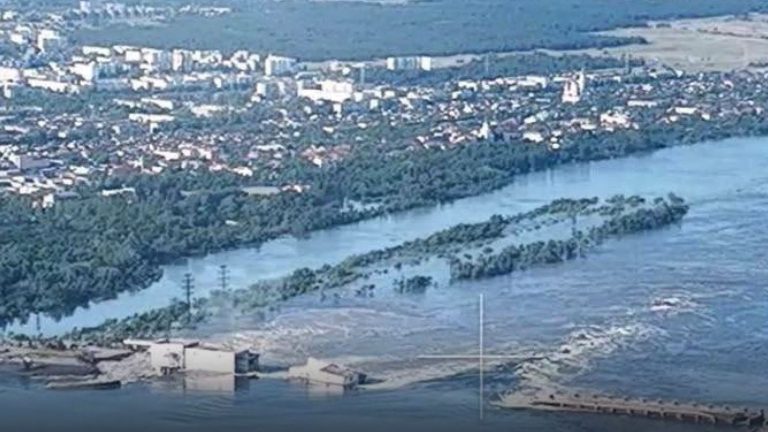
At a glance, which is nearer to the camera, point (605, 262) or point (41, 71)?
point (605, 262)

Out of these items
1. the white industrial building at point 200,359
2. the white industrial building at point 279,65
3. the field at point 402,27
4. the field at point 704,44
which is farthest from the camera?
the field at point 402,27

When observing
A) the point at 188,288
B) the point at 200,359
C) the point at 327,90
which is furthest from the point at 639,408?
the point at 327,90

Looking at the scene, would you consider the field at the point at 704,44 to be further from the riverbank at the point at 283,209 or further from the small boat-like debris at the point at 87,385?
the small boat-like debris at the point at 87,385

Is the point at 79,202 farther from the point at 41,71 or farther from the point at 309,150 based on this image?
the point at 41,71

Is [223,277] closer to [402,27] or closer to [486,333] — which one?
[486,333]

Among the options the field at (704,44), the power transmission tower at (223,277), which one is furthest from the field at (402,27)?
the power transmission tower at (223,277)

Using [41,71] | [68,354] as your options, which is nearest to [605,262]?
[68,354]
